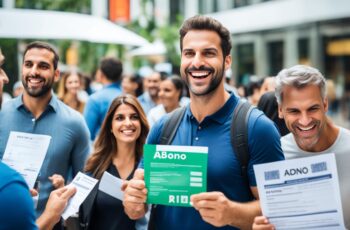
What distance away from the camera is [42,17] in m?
10.9

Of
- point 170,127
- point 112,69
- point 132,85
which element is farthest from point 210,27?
point 132,85

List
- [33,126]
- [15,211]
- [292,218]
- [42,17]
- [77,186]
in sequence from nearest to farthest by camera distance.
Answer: [15,211] → [292,218] → [77,186] → [33,126] → [42,17]

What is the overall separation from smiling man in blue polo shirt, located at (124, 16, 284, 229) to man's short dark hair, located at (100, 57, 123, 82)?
17.2ft

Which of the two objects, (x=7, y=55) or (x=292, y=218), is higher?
(x=7, y=55)

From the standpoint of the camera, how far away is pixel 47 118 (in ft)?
15.8

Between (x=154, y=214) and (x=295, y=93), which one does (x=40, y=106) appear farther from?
(x=295, y=93)

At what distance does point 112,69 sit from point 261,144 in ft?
18.9

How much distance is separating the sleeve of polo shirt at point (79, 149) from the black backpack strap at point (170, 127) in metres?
1.50

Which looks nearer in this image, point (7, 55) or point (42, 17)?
point (42, 17)

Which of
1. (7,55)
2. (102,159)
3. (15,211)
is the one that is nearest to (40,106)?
(102,159)

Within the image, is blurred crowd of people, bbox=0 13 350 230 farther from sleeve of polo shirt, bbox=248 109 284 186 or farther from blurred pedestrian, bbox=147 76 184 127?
blurred pedestrian, bbox=147 76 184 127

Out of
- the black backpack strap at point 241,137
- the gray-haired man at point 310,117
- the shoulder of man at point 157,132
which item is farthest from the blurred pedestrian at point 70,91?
the black backpack strap at point 241,137

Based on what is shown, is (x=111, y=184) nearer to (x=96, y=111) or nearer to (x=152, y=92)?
(x=96, y=111)

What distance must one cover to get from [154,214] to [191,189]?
0.48 m
